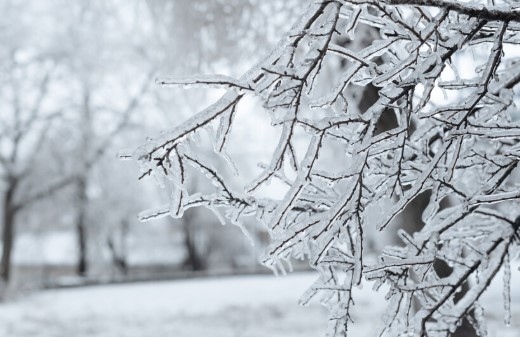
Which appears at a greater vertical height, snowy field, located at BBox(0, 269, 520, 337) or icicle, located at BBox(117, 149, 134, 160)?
icicle, located at BBox(117, 149, 134, 160)

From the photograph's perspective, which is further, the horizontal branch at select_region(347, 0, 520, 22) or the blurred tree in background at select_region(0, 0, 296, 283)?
the blurred tree in background at select_region(0, 0, 296, 283)

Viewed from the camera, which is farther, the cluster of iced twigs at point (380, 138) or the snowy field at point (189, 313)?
the snowy field at point (189, 313)

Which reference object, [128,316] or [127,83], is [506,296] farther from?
[127,83]

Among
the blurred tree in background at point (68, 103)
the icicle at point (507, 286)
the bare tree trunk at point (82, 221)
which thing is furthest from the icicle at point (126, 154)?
the bare tree trunk at point (82, 221)

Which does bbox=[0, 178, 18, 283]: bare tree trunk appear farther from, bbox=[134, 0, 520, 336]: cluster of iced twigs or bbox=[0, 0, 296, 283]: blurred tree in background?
bbox=[134, 0, 520, 336]: cluster of iced twigs

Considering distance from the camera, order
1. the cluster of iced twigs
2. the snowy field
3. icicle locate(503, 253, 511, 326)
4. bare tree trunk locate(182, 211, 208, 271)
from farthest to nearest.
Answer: bare tree trunk locate(182, 211, 208, 271), the snowy field, icicle locate(503, 253, 511, 326), the cluster of iced twigs

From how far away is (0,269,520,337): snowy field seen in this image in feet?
22.8

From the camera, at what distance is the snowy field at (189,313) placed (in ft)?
22.8

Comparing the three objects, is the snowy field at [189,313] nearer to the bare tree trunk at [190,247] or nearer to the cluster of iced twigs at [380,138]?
the cluster of iced twigs at [380,138]

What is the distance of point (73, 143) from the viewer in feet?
46.3

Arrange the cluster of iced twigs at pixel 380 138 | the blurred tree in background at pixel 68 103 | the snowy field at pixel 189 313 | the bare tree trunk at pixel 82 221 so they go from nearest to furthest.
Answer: the cluster of iced twigs at pixel 380 138 < the snowy field at pixel 189 313 < the blurred tree in background at pixel 68 103 < the bare tree trunk at pixel 82 221

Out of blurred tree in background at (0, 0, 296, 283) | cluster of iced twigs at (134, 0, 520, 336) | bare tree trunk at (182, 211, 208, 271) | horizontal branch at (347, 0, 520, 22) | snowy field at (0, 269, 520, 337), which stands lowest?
snowy field at (0, 269, 520, 337)

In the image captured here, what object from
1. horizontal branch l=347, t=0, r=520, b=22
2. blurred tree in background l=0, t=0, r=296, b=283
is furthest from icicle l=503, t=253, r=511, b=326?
blurred tree in background l=0, t=0, r=296, b=283

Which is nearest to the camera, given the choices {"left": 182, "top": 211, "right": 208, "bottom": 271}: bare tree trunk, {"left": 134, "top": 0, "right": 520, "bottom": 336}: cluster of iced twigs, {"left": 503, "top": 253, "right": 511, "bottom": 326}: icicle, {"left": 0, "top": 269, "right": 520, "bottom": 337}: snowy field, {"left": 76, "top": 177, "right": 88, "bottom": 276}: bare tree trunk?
{"left": 134, "top": 0, "right": 520, "bottom": 336}: cluster of iced twigs
